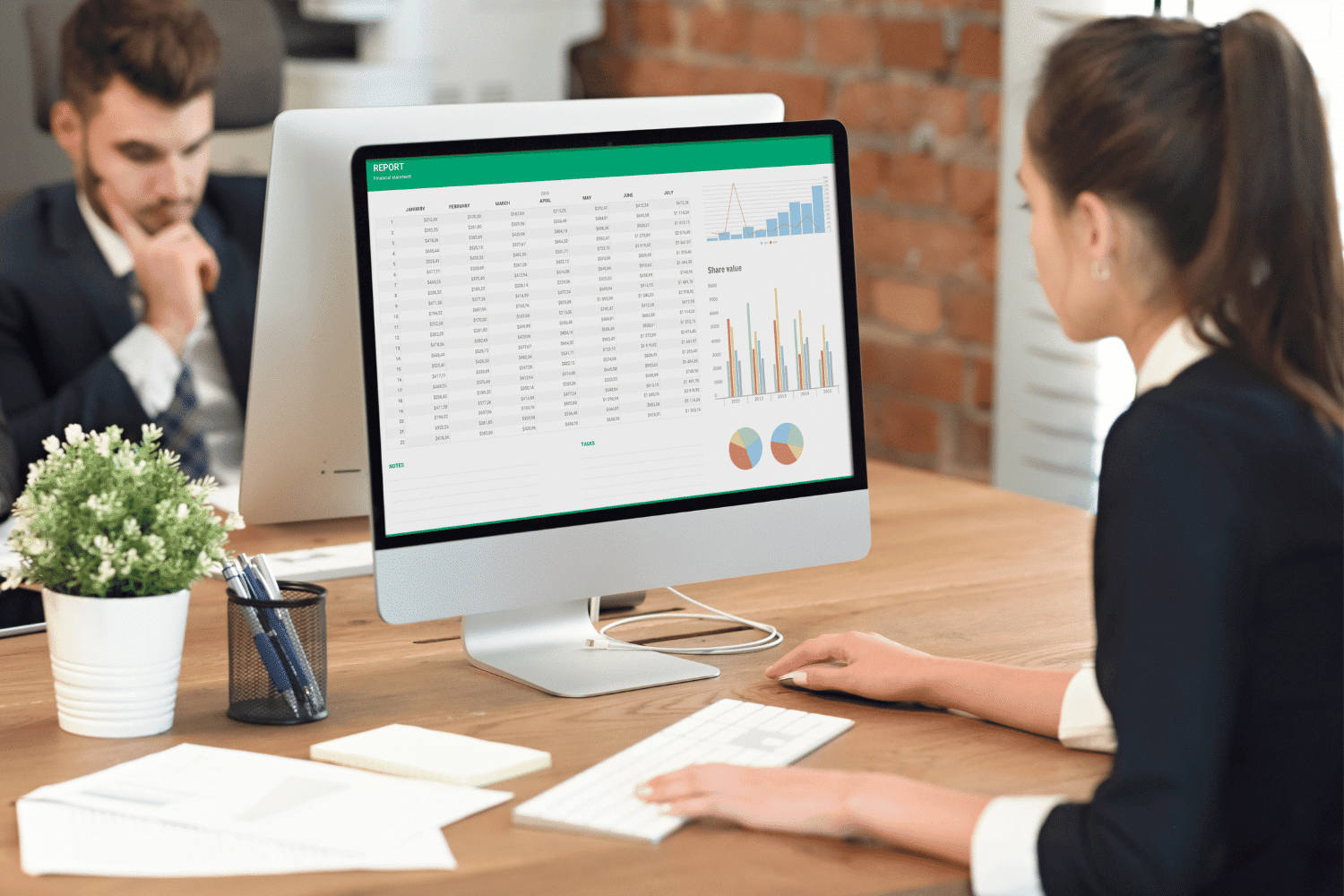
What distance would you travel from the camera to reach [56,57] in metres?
2.48

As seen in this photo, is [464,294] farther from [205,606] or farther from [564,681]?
[205,606]

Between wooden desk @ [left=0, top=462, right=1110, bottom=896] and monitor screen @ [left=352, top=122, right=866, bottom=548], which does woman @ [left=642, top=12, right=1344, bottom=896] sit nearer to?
wooden desk @ [left=0, top=462, right=1110, bottom=896]

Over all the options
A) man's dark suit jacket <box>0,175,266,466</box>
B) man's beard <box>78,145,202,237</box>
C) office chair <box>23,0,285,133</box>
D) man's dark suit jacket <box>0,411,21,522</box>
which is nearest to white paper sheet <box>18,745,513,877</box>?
man's dark suit jacket <box>0,411,21,522</box>

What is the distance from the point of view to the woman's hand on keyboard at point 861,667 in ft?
3.82

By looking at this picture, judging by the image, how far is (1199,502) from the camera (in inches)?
32.7

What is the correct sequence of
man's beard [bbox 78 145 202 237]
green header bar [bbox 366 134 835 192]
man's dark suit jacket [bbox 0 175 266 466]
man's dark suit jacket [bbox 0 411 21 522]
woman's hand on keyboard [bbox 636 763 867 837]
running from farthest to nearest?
1. man's beard [bbox 78 145 202 237]
2. man's dark suit jacket [bbox 0 175 266 466]
3. man's dark suit jacket [bbox 0 411 21 522]
4. green header bar [bbox 366 134 835 192]
5. woman's hand on keyboard [bbox 636 763 867 837]

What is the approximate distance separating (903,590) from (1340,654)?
0.62 m

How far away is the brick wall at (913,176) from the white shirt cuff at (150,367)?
3.70 ft

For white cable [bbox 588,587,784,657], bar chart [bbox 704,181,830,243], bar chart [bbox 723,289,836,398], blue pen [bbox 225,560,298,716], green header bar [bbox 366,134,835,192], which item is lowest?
white cable [bbox 588,587,784,657]

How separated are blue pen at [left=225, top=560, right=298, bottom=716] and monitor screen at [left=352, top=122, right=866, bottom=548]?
111 mm

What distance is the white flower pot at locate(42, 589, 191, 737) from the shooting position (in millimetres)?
1057

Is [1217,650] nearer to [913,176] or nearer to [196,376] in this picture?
[913,176]

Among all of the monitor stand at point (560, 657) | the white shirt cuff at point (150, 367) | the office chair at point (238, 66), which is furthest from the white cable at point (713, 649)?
the office chair at point (238, 66)

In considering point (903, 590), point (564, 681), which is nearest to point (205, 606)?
point (564, 681)
